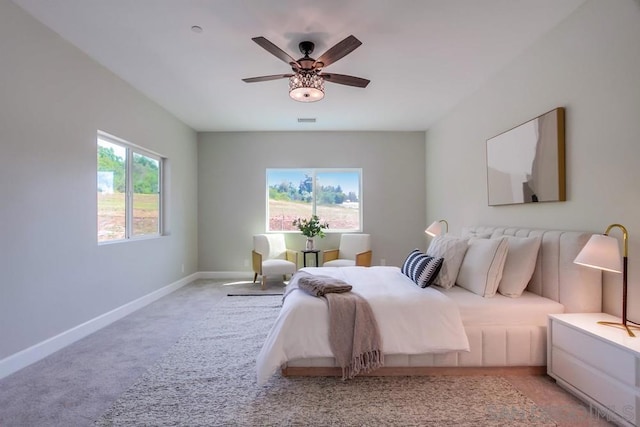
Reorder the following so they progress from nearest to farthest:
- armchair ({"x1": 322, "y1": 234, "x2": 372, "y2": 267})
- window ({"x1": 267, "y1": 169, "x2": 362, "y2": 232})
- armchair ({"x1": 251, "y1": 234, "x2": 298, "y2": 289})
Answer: armchair ({"x1": 251, "y1": 234, "x2": 298, "y2": 289}), armchair ({"x1": 322, "y1": 234, "x2": 372, "y2": 267}), window ({"x1": 267, "y1": 169, "x2": 362, "y2": 232})

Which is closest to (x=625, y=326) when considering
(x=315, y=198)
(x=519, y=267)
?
(x=519, y=267)

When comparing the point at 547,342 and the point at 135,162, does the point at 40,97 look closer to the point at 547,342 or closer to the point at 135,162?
the point at 135,162

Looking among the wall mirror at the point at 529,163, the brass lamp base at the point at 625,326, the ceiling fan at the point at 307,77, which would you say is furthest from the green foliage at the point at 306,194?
the brass lamp base at the point at 625,326

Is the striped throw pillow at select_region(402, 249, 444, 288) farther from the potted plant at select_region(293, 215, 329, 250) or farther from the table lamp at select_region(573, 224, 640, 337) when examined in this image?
the potted plant at select_region(293, 215, 329, 250)

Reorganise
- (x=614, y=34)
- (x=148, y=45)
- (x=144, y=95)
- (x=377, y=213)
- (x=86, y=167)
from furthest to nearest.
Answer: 1. (x=377, y=213)
2. (x=144, y=95)
3. (x=86, y=167)
4. (x=148, y=45)
5. (x=614, y=34)

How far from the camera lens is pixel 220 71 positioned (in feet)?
11.2

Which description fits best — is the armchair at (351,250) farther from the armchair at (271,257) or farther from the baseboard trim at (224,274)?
the baseboard trim at (224,274)

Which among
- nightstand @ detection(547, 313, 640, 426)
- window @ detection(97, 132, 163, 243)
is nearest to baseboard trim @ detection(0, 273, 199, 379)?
window @ detection(97, 132, 163, 243)

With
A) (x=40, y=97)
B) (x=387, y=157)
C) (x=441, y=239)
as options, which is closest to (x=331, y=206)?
(x=387, y=157)

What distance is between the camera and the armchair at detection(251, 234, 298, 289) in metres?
5.16

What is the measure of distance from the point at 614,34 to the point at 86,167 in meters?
4.55

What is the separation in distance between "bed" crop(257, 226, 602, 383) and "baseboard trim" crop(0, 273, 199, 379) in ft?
6.31

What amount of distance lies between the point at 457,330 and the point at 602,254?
987 mm

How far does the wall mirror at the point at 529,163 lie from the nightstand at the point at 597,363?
3.46 feet
